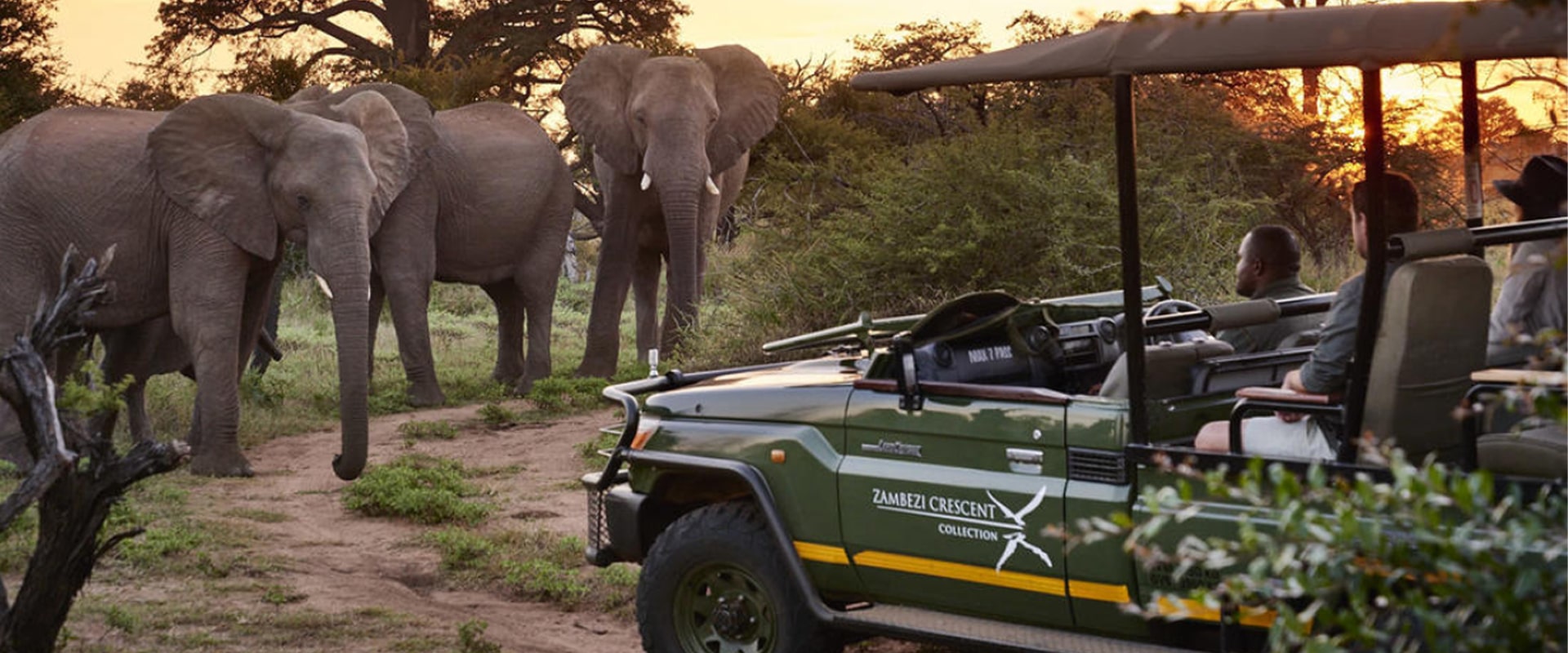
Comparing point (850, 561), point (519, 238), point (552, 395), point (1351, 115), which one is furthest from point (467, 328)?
point (850, 561)

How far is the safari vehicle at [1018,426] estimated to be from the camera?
199 inches

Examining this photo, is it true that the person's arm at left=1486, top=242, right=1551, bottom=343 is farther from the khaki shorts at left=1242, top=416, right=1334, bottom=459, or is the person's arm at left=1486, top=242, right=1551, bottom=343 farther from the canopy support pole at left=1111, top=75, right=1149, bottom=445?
the canopy support pole at left=1111, top=75, right=1149, bottom=445

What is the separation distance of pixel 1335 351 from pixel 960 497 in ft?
3.68

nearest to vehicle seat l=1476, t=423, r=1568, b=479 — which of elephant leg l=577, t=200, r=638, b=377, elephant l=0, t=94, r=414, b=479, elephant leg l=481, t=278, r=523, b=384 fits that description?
elephant l=0, t=94, r=414, b=479

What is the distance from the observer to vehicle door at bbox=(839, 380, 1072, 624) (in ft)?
18.5

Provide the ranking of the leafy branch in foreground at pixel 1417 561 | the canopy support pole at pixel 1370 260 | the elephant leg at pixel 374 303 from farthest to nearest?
the elephant leg at pixel 374 303 → the canopy support pole at pixel 1370 260 → the leafy branch in foreground at pixel 1417 561

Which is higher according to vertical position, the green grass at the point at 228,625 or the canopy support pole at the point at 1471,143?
the canopy support pole at the point at 1471,143

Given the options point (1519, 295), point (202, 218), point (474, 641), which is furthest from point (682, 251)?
point (1519, 295)

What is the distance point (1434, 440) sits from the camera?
519 cm

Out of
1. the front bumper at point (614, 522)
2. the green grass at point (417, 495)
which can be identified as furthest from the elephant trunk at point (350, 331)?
the front bumper at point (614, 522)

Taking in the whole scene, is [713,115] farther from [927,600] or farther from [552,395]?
[927,600]

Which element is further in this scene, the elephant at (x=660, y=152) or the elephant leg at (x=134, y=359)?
the elephant at (x=660, y=152)

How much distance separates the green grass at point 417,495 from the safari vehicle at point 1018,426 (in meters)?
3.74

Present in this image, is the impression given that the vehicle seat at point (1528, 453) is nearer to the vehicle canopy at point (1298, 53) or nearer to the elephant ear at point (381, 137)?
the vehicle canopy at point (1298, 53)
